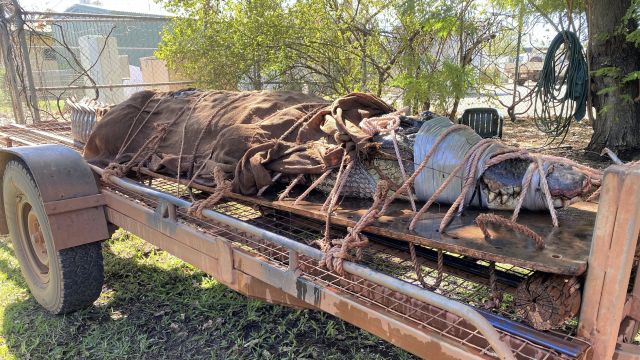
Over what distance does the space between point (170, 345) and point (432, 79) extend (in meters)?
5.57

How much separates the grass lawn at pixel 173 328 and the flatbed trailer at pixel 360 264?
0.53 meters

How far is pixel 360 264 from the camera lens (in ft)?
6.59

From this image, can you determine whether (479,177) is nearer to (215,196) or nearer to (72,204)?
(215,196)

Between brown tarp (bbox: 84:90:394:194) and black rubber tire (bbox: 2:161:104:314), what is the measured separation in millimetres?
500

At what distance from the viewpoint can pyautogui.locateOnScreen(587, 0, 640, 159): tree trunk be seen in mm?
6434

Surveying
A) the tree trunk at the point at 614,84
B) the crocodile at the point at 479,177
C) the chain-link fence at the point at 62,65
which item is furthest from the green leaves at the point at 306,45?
the crocodile at the point at 479,177

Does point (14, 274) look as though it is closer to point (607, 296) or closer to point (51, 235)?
point (51, 235)

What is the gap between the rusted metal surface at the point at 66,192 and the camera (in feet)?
10.4

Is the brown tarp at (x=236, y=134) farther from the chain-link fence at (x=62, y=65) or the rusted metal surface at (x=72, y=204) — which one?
the chain-link fence at (x=62, y=65)

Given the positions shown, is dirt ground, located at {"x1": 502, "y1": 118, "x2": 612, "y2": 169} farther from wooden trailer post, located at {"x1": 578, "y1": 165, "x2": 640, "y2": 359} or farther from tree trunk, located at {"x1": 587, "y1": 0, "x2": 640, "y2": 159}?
wooden trailer post, located at {"x1": 578, "y1": 165, "x2": 640, "y2": 359}

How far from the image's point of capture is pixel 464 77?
24.5 feet

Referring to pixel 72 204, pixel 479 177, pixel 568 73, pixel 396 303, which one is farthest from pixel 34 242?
pixel 568 73

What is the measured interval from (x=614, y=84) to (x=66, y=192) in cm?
669

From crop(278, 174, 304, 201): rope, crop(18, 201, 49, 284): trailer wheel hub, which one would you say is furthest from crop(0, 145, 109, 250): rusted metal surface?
crop(278, 174, 304, 201): rope
